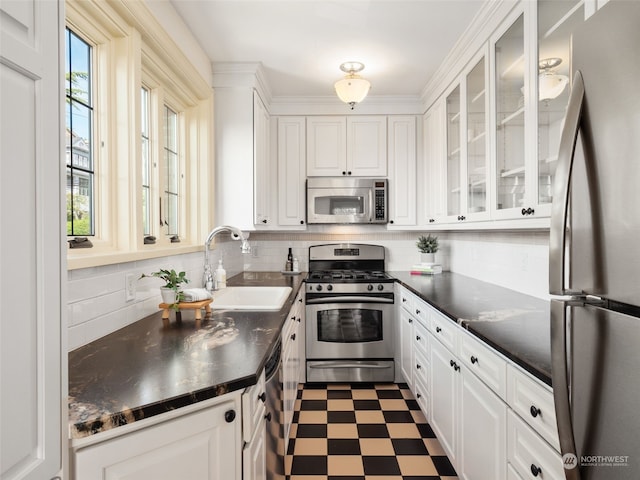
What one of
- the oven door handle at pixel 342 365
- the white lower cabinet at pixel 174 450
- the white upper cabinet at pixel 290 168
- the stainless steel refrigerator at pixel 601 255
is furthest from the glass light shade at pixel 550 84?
the oven door handle at pixel 342 365

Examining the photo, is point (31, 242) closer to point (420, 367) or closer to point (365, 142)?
point (420, 367)

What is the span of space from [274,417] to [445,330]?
1.00 metres

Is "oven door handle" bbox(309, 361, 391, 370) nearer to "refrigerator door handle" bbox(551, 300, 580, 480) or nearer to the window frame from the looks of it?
the window frame

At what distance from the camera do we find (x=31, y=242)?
64cm

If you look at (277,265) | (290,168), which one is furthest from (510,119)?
(277,265)

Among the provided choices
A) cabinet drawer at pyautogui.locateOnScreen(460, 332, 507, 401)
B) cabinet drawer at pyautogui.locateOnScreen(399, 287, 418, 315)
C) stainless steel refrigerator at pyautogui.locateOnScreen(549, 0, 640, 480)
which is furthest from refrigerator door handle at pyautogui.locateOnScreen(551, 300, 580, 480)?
cabinet drawer at pyautogui.locateOnScreen(399, 287, 418, 315)

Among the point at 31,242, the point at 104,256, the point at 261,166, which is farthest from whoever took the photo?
the point at 261,166

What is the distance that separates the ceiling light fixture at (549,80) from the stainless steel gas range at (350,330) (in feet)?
6.51

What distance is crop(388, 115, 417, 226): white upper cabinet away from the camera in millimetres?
3607

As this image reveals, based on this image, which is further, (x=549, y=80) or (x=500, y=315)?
(x=500, y=315)

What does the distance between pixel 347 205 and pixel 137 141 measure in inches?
83.8

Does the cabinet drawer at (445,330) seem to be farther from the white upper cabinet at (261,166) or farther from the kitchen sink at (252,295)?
the white upper cabinet at (261,166)

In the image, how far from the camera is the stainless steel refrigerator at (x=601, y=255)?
64 centimetres

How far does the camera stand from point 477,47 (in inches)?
90.2
